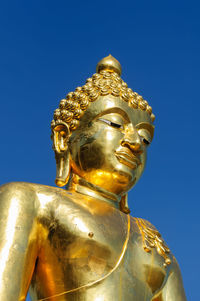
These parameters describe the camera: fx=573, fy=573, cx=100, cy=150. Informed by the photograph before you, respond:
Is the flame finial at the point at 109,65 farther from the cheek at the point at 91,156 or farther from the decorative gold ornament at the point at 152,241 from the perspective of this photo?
the decorative gold ornament at the point at 152,241

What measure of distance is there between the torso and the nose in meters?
0.97

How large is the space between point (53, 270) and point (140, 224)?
1.41 m

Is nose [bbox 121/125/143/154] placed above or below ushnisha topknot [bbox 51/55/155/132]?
below

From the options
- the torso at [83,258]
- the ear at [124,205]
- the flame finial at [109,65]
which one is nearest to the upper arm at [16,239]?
the torso at [83,258]

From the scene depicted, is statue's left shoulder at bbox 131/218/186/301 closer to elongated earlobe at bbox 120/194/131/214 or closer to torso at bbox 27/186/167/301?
torso at bbox 27/186/167/301

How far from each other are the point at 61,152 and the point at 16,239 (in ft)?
5.65

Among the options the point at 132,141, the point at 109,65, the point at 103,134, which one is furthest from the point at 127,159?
the point at 109,65

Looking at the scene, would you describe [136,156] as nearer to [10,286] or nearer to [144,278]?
[144,278]

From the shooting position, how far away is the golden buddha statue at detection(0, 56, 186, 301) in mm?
6094

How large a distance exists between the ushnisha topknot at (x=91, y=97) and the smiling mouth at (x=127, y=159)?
28.2 inches

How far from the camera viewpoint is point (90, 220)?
643 centimetres

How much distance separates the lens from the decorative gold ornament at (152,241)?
22.5 feet

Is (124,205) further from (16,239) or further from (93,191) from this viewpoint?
(16,239)

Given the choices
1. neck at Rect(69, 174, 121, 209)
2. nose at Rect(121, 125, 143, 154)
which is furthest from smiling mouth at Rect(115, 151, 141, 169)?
neck at Rect(69, 174, 121, 209)
